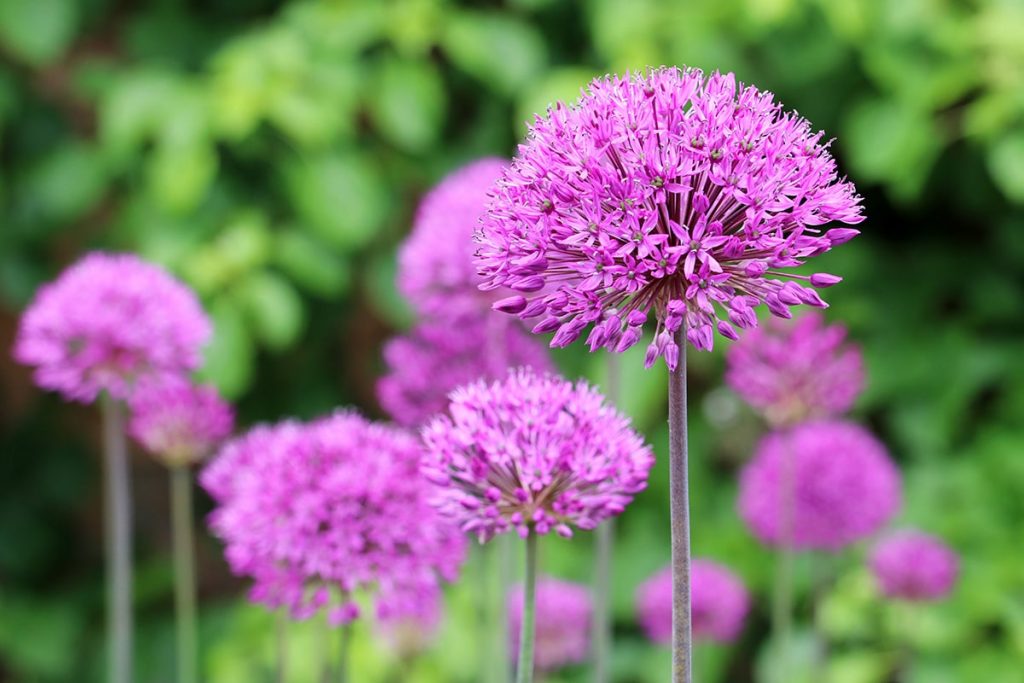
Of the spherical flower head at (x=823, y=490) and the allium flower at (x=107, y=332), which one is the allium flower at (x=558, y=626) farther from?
the allium flower at (x=107, y=332)

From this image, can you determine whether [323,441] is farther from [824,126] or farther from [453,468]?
[824,126]

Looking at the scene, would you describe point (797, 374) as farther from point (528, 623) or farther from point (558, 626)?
point (528, 623)

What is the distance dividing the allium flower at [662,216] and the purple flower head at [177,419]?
2.42 ft

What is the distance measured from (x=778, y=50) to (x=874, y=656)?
3.69 feet

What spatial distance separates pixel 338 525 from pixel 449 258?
1.58 ft

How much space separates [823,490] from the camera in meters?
1.74

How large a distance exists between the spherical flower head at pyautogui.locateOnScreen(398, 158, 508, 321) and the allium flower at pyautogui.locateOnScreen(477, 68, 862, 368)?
27.2 inches

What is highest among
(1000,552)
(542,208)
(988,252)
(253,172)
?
(253,172)

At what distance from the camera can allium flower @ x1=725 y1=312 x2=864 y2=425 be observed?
1494mm

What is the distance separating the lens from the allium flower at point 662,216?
2.28 feet

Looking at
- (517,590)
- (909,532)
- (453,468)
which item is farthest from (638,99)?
(909,532)

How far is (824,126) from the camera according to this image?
2.52m

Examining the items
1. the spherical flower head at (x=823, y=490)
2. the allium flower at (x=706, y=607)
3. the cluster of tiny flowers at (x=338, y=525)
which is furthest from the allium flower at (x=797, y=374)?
the cluster of tiny flowers at (x=338, y=525)

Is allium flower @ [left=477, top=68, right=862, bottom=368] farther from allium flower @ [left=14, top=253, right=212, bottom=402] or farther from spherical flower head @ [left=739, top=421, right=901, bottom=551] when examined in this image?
spherical flower head @ [left=739, top=421, right=901, bottom=551]
